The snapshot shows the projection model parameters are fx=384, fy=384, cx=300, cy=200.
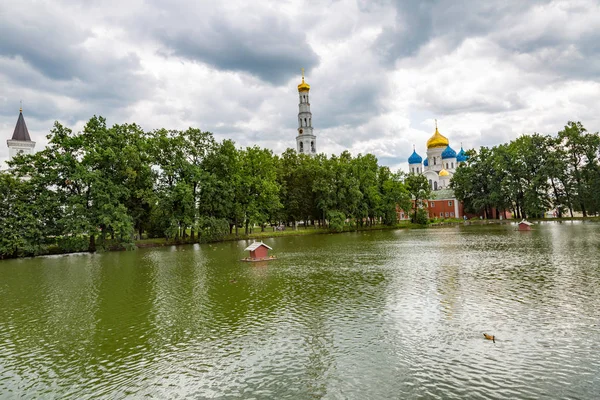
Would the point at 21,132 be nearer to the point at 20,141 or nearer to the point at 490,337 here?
the point at 20,141

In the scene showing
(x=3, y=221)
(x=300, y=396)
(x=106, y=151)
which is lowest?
(x=300, y=396)

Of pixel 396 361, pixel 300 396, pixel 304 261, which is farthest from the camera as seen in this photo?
pixel 304 261

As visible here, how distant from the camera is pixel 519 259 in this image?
25578 mm

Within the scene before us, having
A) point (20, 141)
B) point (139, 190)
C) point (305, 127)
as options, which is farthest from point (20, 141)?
point (305, 127)

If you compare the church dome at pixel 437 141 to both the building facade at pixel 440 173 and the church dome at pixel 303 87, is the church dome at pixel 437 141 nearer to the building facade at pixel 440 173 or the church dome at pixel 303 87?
the building facade at pixel 440 173

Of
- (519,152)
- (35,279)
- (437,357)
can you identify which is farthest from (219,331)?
(519,152)

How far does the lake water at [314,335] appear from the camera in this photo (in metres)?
8.63

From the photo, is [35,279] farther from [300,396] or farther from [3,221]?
[300,396]

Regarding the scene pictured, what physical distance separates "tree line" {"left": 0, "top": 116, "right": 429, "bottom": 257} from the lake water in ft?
77.6

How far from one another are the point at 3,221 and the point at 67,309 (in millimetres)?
31972

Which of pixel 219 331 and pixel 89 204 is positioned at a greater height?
pixel 89 204

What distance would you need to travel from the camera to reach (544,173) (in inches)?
2798

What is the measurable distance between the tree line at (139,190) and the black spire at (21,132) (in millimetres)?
34472

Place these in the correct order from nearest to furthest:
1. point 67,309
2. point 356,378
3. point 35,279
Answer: point 356,378 → point 67,309 → point 35,279
